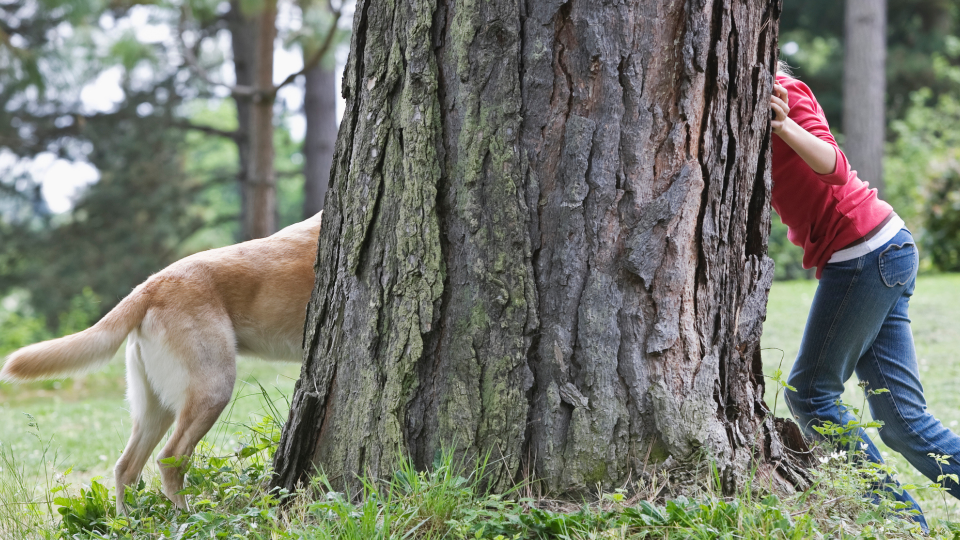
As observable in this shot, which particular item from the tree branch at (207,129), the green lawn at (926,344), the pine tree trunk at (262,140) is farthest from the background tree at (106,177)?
the green lawn at (926,344)

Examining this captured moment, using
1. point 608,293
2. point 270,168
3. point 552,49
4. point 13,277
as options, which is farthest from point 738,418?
point 13,277

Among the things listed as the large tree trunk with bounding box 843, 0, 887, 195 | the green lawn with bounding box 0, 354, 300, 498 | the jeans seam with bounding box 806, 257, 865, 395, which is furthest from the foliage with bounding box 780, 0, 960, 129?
the jeans seam with bounding box 806, 257, 865, 395

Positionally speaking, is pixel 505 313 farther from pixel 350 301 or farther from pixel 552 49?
pixel 552 49

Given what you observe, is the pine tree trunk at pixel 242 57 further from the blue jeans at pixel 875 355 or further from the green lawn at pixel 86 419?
the blue jeans at pixel 875 355

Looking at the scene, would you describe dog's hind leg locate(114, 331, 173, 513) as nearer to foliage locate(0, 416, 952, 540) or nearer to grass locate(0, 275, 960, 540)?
grass locate(0, 275, 960, 540)

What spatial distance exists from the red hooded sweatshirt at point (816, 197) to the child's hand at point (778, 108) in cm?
22

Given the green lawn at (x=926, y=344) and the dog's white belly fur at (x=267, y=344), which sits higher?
the dog's white belly fur at (x=267, y=344)

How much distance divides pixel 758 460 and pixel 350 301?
1.39m

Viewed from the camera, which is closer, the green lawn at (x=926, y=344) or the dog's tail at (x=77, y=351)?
the dog's tail at (x=77, y=351)

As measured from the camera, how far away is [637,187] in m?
2.21

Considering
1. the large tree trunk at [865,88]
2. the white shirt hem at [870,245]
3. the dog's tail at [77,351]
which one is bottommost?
→ the dog's tail at [77,351]

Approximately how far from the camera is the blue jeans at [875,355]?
2805 millimetres

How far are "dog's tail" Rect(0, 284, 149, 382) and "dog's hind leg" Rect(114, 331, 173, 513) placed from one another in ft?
0.35

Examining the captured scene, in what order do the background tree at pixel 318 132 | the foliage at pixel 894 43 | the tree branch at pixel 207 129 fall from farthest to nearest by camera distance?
the foliage at pixel 894 43 → the tree branch at pixel 207 129 → the background tree at pixel 318 132
